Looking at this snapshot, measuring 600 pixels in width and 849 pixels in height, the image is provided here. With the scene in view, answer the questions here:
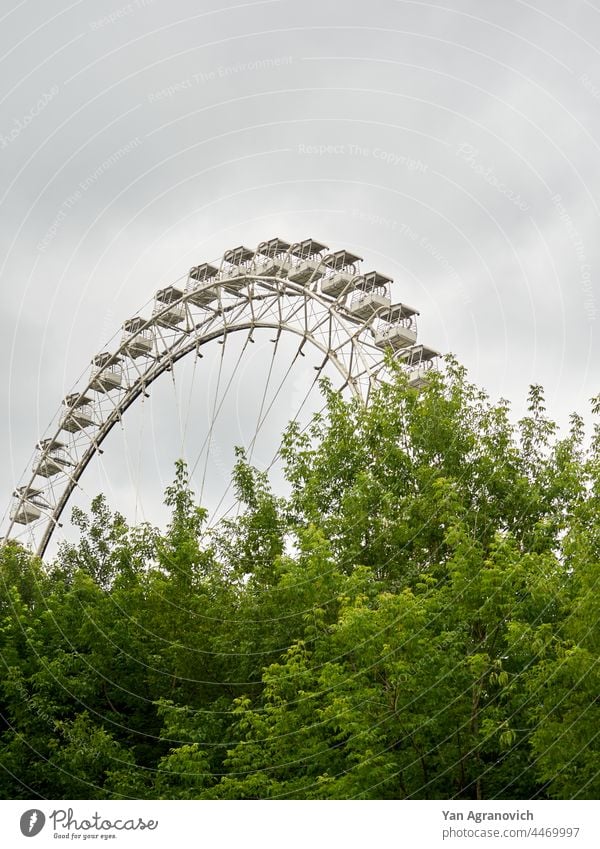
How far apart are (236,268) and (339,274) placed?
6.03m

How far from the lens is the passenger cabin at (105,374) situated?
175ft

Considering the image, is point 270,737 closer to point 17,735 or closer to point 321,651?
point 321,651

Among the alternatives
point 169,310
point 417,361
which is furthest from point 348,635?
point 169,310

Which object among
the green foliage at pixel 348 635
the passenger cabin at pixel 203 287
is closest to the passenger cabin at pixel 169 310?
the passenger cabin at pixel 203 287

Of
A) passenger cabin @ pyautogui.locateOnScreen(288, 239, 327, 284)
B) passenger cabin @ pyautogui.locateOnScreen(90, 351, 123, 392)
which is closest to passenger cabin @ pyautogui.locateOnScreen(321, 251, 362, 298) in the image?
passenger cabin @ pyautogui.locateOnScreen(288, 239, 327, 284)

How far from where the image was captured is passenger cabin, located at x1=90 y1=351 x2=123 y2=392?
53375 millimetres

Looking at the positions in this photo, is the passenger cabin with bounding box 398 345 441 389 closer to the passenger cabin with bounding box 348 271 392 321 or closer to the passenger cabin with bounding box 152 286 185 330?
the passenger cabin with bounding box 348 271 392 321

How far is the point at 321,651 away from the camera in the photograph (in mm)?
22734

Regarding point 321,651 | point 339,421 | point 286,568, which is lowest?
point 321,651

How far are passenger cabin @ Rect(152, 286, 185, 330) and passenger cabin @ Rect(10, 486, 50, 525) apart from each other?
16025 millimetres

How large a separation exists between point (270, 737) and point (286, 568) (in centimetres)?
460

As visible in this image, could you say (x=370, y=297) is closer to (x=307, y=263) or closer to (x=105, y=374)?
(x=307, y=263)

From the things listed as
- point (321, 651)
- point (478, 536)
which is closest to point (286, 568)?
point (321, 651)

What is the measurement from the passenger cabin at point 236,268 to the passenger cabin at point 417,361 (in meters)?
8.57
